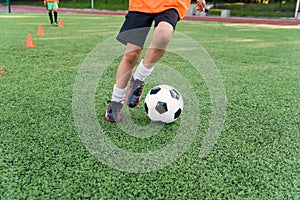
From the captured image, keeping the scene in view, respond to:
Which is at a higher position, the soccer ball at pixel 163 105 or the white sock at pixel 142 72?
the white sock at pixel 142 72

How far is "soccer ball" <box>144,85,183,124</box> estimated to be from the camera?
70.0 inches

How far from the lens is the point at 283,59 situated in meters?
3.95

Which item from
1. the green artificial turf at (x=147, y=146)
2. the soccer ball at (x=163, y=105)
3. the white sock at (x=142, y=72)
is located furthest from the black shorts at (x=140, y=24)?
the green artificial turf at (x=147, y=146)

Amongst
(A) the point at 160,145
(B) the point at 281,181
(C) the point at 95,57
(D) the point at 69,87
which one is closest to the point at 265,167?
(B) the point at 281,181

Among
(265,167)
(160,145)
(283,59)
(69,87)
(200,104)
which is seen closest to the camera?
(265,167)

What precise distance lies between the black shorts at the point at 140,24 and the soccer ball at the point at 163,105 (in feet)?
1.01

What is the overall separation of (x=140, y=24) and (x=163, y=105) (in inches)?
18.8

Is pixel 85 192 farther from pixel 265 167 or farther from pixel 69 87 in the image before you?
pixel 69 87

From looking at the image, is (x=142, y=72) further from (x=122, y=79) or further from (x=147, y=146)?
(x=147, y=146)

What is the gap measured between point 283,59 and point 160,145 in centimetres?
300

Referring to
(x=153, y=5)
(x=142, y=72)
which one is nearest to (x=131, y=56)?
(x=142, y=72)

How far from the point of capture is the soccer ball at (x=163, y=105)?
5.83 feet

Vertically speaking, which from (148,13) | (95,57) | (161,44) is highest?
(148,13)

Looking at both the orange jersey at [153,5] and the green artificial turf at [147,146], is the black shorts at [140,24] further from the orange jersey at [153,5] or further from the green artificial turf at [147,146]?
the green artificial turf at [147,146]
